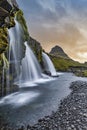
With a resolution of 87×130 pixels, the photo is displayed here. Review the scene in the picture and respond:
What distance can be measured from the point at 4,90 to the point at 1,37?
1299 centimetres

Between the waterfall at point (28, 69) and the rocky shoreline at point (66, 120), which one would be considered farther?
the waterfall at point (28, 69)

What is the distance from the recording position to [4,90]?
124ft

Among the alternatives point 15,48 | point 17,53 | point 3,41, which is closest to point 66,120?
point 3,41

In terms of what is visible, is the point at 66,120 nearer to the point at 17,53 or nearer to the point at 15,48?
the point at 15,48

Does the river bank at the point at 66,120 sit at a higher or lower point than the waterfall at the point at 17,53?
lower

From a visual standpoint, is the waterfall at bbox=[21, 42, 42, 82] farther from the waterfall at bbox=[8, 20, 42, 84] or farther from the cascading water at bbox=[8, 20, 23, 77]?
the cascading water at bbox=[8, 20, 23, 77]

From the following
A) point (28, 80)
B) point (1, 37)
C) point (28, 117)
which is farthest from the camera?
point (28, 80)

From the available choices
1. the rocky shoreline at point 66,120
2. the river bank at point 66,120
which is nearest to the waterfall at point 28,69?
the river bank at point 66,120

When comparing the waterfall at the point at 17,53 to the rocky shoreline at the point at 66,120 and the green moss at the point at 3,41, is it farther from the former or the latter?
the rocky shoreline at the point at 66,120

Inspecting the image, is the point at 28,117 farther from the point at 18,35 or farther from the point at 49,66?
the point at 49,66

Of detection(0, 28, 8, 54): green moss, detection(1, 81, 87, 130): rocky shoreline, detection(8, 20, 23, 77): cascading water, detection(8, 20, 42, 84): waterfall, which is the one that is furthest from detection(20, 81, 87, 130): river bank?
detection(8, 20, 42, 84): waterfall

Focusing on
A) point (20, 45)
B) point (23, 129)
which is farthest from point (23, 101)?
point (20, 45)

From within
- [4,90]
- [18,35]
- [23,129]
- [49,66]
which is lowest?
[23,129]

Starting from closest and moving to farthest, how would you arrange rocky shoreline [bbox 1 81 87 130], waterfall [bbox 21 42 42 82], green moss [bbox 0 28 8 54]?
rocky shoreline [bbox 1 81 87 130]
green moss [bbox 0 28 8 54]
waterfall [bbox 21 42 42 82]
